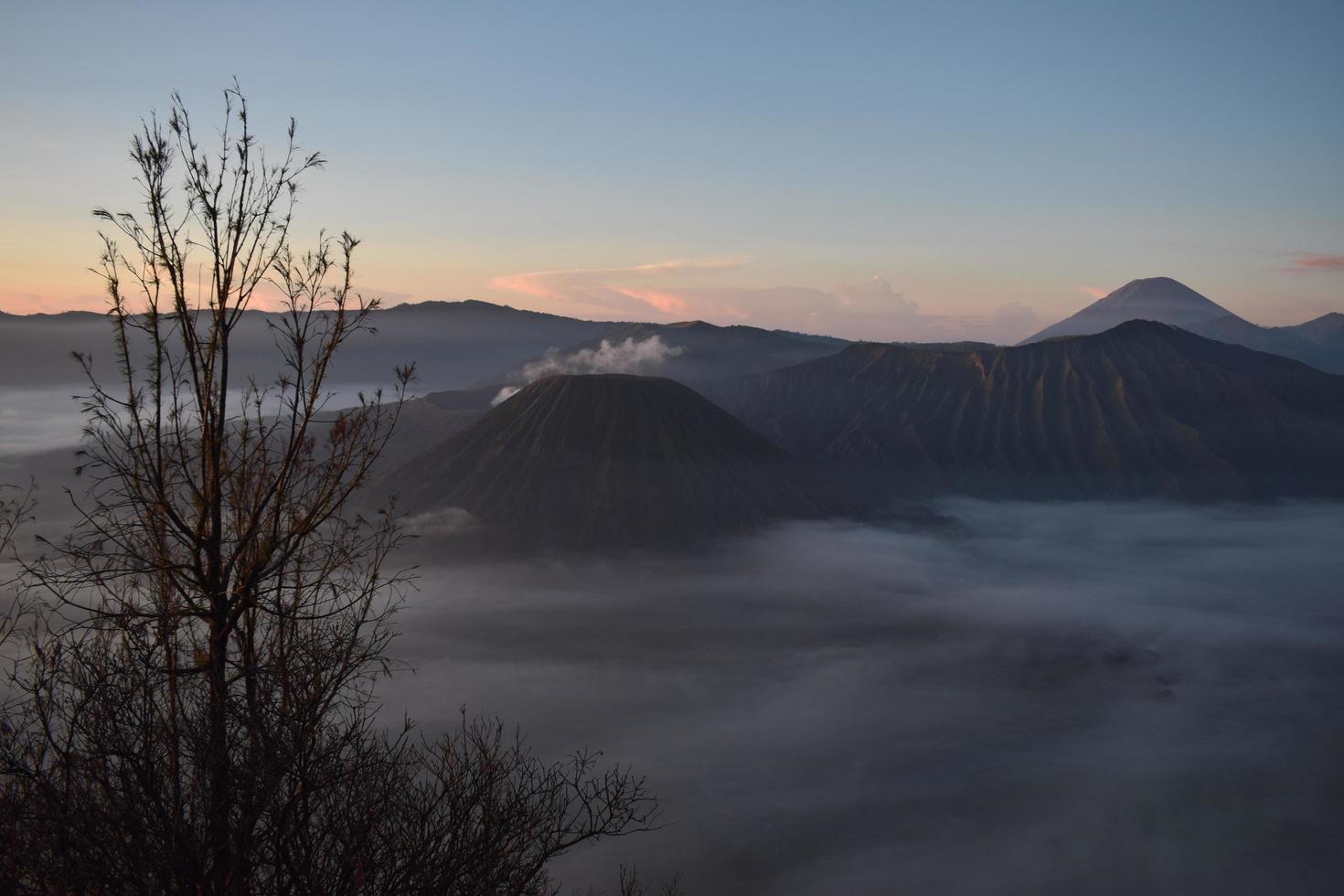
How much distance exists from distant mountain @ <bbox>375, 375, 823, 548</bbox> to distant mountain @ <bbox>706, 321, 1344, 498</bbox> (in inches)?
1495

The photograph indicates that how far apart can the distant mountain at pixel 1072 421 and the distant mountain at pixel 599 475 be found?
38.0m

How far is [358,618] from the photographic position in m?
7.97

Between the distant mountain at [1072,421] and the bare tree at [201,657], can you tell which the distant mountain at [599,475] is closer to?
the distant mountain at [1072,421]

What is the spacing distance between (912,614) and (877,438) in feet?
139

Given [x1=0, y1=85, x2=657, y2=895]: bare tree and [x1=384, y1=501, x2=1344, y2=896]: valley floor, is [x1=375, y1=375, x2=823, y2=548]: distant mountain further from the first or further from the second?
[x1=0, y1=85, x2=657, y2=895]: bare tree

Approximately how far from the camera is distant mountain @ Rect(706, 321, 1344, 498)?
17500cm

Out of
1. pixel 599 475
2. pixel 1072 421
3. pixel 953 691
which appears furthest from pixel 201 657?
pixel 1072 421

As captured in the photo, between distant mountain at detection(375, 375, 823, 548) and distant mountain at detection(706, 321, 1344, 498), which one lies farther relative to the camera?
distant mountain at detection(706, 321, 1344, 498)

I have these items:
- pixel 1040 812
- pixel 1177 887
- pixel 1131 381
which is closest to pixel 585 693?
pixel 1040 812

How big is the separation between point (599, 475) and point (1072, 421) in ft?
328

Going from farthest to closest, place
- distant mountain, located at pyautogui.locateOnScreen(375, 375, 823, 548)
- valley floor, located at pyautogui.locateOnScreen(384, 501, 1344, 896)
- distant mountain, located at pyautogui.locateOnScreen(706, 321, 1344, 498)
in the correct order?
distant mountain, located at pyautogui.locateOnScreen(706, 321, 1344, 498), distant mountain, located at pyautogui.locateOnScreen(375, 375, 823, 548), valley floor, located at pyautogui.locateOnScreen(384, 501, 1344, 896)

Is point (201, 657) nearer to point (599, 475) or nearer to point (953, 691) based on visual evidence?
point (953, 691)

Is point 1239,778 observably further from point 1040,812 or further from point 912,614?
point 912,614

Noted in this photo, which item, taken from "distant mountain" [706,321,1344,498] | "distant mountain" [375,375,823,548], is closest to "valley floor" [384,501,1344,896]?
"distant mountain" [375,375,823,548]
